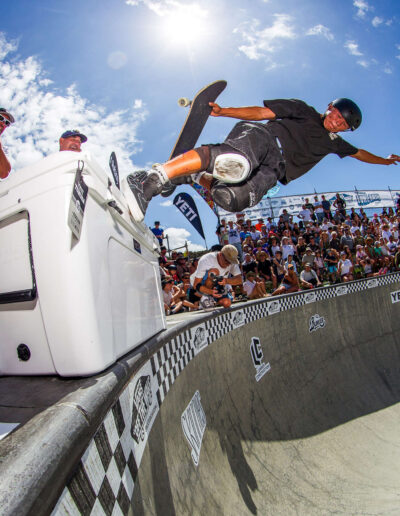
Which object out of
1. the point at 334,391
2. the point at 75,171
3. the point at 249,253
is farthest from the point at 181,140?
the point at 249,253

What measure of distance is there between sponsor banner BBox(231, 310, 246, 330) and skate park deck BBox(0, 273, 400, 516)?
21mm

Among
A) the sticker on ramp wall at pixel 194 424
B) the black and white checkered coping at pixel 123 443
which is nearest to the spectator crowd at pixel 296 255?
the sticker on ramp wall at pixel 194 424

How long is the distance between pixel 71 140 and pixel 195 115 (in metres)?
1.13

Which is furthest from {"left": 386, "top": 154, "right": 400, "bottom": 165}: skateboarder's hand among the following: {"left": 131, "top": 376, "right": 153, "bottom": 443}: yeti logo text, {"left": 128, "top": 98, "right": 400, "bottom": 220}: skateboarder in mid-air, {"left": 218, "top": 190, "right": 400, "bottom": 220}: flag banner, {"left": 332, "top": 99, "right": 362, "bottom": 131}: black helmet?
{"left": 218, "top": 190, "right": 400, "bottom": 220}: flag banner

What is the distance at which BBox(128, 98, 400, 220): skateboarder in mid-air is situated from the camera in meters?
2.41

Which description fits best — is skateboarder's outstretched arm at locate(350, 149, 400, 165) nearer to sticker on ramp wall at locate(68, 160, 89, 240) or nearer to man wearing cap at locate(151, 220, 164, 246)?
sticker on ramp wall at locate(68, 160, 89, 240)

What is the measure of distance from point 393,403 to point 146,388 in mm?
4894

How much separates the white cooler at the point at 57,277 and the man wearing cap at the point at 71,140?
1251mm

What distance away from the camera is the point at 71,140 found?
2537mm

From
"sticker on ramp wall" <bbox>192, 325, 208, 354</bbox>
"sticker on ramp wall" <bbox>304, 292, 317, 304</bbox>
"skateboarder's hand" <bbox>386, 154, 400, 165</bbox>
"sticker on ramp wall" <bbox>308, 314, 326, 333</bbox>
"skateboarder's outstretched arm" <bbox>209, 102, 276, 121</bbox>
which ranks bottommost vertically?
"sticker on ramp wall" <bbox>308, 314, 326, 333</bbox>

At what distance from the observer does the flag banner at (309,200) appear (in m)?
14.9

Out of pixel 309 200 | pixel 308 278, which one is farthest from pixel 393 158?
pixel 309 200

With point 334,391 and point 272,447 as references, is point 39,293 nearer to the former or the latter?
point 272,447

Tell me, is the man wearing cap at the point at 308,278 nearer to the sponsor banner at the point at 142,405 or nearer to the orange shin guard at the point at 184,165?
the orange shin guard at the point at 184,165
